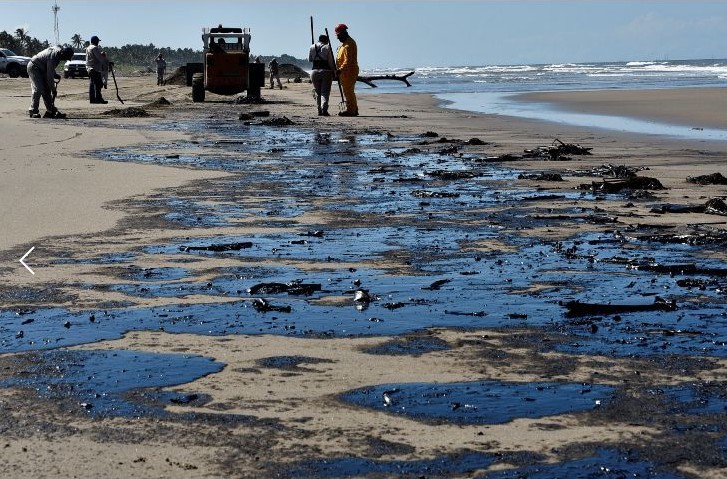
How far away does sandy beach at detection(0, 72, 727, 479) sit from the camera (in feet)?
12.5

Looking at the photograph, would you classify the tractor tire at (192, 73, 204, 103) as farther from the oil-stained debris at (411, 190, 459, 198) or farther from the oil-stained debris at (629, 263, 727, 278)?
the oil-stained debris at (629, 263, 727, 278)

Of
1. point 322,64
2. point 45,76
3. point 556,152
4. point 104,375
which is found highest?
point 322,64

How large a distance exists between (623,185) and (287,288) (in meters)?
5.50

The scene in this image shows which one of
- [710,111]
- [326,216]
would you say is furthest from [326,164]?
[710,111]

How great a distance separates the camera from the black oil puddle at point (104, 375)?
14.2ft

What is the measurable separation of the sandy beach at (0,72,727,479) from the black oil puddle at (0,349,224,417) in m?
0.02

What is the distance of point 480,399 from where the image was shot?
14.4ft

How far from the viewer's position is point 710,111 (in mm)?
27484

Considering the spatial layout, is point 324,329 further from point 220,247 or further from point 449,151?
point 449,151

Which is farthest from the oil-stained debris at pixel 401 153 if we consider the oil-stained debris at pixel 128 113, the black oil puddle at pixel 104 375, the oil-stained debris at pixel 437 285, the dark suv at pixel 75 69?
the dark suv at pixel 75 69

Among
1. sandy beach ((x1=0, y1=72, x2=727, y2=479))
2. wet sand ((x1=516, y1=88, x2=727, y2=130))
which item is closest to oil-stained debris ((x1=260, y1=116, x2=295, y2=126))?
wet sand ((x1=516, y1=88, x2=727, y2=130))

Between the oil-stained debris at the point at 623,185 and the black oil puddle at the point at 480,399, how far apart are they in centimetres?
668

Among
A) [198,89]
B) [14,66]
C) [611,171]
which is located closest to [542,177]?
[611,171]

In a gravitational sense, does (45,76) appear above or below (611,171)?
above
